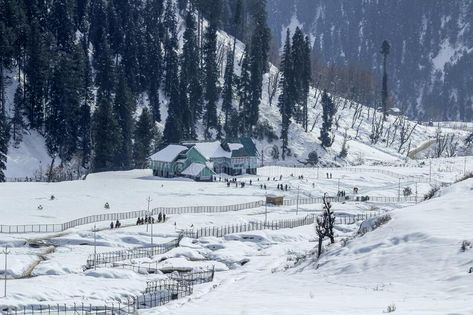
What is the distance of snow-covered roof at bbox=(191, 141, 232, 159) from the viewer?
96.6 meters

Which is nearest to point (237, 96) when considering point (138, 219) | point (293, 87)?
point (293, 87)

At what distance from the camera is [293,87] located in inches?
4948

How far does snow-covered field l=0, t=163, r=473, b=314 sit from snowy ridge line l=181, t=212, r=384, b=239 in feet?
5.87

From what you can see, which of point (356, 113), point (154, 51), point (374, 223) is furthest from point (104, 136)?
point (356, 113)

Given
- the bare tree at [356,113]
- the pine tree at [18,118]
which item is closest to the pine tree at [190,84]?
the pine tree at [18,118]

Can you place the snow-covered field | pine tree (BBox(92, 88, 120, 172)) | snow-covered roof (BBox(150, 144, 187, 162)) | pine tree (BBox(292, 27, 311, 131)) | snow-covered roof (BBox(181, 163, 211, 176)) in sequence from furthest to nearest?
pine tree (BBox(292, 27, 311, 131))
pine tree (BBox(92, 88, 120, 172))
snow-covered roof (BBox(150, 144, 187, 162))
snow-covered roof (BBox(181, 163, 211, 176))
the snow-covered field

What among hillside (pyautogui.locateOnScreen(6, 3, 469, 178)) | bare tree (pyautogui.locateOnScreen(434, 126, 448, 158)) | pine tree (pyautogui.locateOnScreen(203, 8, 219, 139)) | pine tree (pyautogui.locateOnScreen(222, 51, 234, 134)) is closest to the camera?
hillside (pyautogui.locateOnScreen(6, 3, 469, 178))

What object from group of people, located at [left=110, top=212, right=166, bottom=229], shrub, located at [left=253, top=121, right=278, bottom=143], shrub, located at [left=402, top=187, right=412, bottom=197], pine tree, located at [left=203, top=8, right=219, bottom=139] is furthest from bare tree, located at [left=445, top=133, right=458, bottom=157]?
group of people, located at [left=110, top=212, right=166, bottom=229]

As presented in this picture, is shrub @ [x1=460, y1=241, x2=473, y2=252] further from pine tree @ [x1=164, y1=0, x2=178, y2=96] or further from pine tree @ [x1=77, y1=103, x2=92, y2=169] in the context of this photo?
pine tree @ [x1=164, y1=0, x2=178, y2=96]

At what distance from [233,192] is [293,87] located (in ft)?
158

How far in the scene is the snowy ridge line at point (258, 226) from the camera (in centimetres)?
6244

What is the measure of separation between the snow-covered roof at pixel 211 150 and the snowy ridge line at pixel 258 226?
2903 centimetres

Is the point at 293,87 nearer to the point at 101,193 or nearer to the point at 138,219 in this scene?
the point at 101,193

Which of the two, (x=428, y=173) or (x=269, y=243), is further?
(x=428, y=173)
